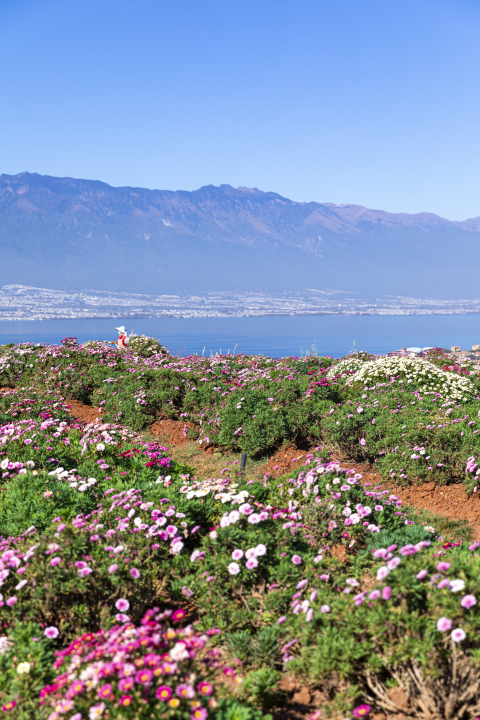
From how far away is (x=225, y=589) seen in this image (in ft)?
11.4

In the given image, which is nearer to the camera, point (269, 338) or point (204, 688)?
point (204, 688)

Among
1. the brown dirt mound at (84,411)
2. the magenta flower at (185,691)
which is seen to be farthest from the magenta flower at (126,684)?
the brown dirt mound at (84,411)

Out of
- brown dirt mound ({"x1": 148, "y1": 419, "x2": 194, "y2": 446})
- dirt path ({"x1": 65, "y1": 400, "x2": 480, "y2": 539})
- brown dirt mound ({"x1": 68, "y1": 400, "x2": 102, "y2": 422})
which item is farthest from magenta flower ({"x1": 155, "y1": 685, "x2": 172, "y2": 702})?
brown dirt mound ({"x1": 68, "y1": 400, "x2": 102, "y2": 422})

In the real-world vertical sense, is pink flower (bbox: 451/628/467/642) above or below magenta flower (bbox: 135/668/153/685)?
above

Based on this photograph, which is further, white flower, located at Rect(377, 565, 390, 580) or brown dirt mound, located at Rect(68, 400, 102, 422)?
brown dirt mound, located at Rect(68, 400, 102, 422)

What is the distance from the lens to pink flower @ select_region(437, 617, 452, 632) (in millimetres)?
2374

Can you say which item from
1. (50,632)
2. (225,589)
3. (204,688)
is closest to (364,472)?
(225,589)

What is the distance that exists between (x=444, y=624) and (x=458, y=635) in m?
0.07

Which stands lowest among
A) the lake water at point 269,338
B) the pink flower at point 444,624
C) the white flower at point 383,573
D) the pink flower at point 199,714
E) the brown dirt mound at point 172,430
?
the lake water at point 269,338

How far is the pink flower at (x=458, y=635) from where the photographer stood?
7.59 feet

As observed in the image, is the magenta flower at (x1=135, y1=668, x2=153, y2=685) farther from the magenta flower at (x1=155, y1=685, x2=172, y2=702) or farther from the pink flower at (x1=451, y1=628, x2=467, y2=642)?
the pink flower at (x1=451, y1=628, x2=467, y2=642)

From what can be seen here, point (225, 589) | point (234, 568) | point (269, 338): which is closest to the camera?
point (234, 568)

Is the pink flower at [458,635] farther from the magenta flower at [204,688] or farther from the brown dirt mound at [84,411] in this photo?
the brown dirt mound at [84,411]

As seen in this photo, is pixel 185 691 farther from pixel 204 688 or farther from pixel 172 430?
pixel 172 430
